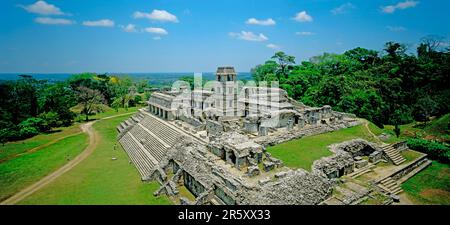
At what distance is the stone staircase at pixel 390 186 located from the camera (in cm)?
1555

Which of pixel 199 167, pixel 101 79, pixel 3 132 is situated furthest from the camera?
pixel 101 79

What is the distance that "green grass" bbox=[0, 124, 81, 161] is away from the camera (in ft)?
86.9

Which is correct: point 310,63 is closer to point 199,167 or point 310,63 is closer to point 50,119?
point 199,167

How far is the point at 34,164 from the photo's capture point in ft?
74.3

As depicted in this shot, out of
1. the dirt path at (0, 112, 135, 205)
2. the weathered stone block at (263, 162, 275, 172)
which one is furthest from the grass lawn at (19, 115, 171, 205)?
the weathered stone block at (263, 162, 275, 172)

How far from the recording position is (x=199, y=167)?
650 inches

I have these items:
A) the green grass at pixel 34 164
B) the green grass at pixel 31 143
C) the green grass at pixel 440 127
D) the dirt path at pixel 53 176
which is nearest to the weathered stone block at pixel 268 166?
the dirt path at pixel 53 176

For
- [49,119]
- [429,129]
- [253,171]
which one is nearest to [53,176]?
[253,171]

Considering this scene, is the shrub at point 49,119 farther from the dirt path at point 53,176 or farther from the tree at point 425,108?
the tree at point 425,108

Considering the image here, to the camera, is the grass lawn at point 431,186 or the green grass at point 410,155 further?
the green grass at point 410,155

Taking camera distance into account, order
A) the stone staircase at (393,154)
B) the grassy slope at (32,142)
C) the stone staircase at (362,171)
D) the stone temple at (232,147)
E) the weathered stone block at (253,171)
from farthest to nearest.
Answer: the grassy slope at (32,142)
the stone staircase at (393,154)
the stone staircase at (362,171)
the weathered stone block at (253,171)
the stone temple at (232,147)

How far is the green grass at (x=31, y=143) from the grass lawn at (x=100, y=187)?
9385mm

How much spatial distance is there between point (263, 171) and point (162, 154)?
965cm
